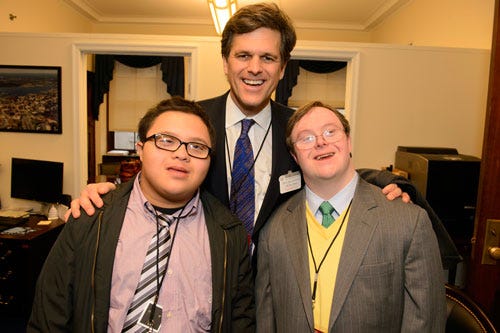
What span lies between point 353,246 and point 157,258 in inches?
26.7

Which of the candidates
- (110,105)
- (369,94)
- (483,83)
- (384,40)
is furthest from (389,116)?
(110,105)

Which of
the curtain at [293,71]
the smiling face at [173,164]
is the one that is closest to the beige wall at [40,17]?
the curtain at [293,71]

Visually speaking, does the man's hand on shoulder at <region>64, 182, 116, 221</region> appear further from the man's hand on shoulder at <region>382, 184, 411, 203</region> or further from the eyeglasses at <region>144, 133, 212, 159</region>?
the man's hand on shoulder at <region>382, 184, 411, 203</region>

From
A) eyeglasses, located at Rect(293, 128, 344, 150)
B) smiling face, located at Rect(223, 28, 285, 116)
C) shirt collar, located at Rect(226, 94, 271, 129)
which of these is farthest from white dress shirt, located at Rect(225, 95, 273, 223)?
eyeglasses, located at Rect(293, 128, 344, 150)

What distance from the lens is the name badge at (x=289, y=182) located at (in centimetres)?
156

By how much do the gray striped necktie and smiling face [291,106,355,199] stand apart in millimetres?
568

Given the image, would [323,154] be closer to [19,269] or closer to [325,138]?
[325,138]

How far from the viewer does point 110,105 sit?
21.4ft

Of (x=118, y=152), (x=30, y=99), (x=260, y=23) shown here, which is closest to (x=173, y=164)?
(x=260, y=23)

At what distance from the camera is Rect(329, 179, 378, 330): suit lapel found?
116cm

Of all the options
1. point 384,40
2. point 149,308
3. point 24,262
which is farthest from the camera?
point 384,40

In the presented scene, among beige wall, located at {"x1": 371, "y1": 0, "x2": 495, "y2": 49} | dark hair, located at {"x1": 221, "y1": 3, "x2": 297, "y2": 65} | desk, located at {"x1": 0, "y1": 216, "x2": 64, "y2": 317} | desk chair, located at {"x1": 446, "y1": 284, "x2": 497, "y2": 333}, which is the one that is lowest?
desk, located at {"x1": 0, "y1": 216, "x2": 64, "y2": 317}

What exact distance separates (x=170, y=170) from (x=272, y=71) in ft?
2.16

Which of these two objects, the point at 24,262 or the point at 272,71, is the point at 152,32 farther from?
the point at 272,71
